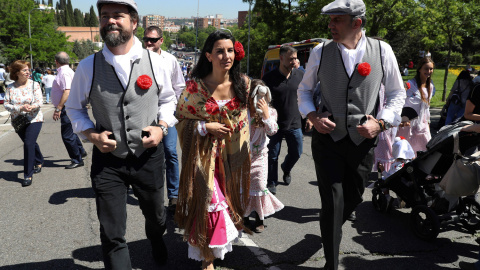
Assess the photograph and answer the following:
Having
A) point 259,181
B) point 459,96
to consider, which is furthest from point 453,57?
point 259,181

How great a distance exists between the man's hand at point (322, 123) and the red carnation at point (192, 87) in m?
0.99

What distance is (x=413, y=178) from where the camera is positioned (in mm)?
4316

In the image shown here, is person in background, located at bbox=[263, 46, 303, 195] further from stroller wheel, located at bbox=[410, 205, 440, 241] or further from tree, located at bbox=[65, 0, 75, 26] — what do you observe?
tree, located at bbox=[65, 0, 75, 26]

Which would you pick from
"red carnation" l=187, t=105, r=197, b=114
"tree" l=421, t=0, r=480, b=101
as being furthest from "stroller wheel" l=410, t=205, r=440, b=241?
"tree" l=421, t=0, r=480, b=101

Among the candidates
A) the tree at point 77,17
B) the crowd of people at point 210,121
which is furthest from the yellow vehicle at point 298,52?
the tree at point 77,17

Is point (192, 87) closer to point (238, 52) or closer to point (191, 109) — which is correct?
point (191, 109)

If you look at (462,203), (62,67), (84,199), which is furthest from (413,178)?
(62,67)

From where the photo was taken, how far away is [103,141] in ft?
9.18

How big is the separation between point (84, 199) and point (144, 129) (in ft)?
9.91

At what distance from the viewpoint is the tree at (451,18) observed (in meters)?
14.1

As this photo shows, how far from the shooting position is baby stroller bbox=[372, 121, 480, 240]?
3.93 metres

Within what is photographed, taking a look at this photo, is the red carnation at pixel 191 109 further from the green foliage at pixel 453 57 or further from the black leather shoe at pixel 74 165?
the green foliage at pixel 453 57

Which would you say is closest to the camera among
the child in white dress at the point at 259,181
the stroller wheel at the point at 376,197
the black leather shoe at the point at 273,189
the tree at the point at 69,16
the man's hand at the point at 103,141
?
the man's hand at the point at 103,141

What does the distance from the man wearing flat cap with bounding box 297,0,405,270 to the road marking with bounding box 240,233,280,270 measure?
0.62 m
